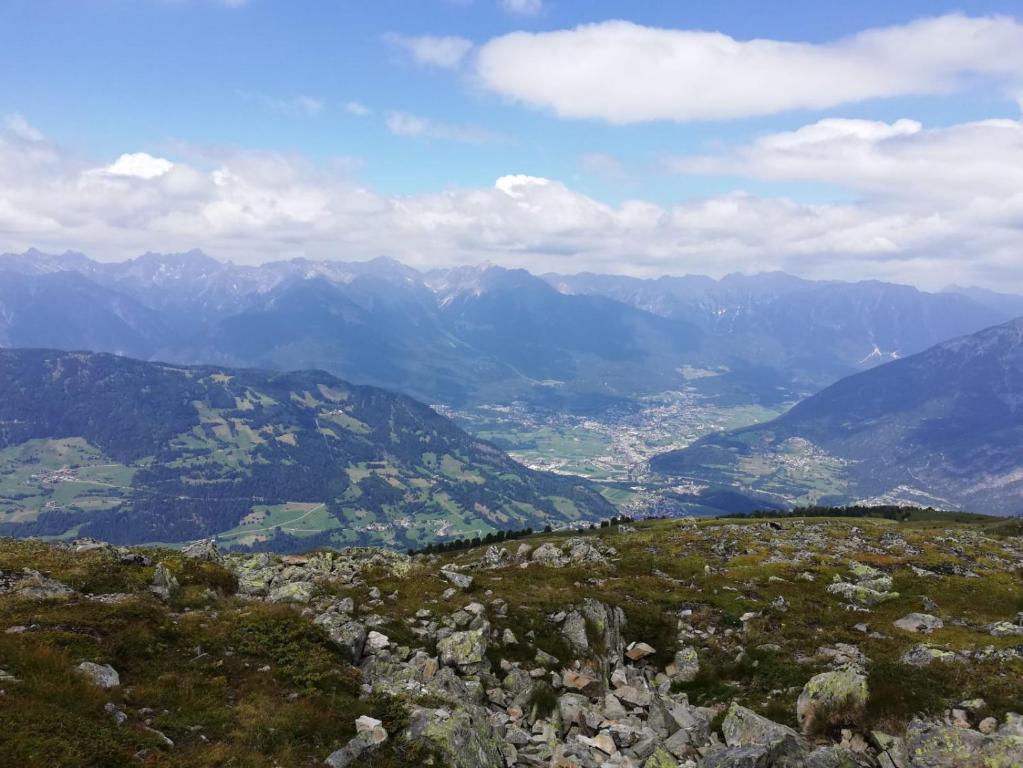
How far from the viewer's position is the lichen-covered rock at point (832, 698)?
23406 millimetres

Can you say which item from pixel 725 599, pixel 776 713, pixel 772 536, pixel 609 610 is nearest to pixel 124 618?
pixel 609 610

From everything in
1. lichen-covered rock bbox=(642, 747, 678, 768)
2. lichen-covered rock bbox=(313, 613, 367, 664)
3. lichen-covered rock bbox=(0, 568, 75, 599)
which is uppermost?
lichen-covered rock bbox=(0, 568, 75, 599)

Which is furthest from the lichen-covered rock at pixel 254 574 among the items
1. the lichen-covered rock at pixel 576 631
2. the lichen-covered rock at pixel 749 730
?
the lichen-covered rock at pixel 749 730

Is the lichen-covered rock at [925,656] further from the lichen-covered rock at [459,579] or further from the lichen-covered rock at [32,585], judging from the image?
the lichen-covered rock at [32,585]

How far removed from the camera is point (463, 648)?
28.7 meters

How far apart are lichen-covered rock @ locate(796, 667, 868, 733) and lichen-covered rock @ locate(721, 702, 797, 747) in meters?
1.72

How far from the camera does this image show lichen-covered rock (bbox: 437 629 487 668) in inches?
1102

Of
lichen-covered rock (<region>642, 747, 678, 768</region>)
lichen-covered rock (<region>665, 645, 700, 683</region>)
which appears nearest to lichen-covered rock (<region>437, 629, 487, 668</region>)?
lichen-covered rock (<region>642, 747, 678, 768</region>)

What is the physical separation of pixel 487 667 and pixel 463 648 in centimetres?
149

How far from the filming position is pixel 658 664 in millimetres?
32938

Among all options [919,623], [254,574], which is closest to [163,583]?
[254,574]

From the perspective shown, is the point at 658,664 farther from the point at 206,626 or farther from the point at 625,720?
the point at 206,626

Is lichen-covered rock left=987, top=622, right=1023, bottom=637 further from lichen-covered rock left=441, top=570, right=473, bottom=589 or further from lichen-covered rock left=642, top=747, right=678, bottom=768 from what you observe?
lichen-covered rock left=441, top=570, right=473, bottom=589

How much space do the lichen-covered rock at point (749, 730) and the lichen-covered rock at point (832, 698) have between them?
1723 mm
